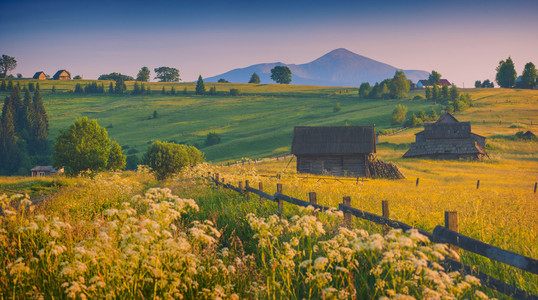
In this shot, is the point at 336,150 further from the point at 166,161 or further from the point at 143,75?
the point at 143,75

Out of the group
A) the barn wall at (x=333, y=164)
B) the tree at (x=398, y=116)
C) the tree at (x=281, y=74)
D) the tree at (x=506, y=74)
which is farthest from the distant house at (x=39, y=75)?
the tree at (x=506, y=74)

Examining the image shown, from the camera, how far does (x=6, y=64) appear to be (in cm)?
16338

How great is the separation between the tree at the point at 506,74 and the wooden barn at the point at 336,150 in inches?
4232

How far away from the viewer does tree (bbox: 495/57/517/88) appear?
397ft

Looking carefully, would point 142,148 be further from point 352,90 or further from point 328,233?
point 352,90

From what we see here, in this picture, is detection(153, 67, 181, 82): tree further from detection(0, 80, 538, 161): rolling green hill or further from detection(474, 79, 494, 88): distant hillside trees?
detection(474, 79, 494, 88): distant hillside trees

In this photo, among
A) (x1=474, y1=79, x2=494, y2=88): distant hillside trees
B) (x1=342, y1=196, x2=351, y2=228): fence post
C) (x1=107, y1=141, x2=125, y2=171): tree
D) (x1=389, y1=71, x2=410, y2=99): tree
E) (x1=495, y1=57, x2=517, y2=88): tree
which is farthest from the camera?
(x1=474, y1=79, x2=494, y2=88): distant hillside trees

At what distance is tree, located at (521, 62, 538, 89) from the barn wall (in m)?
107

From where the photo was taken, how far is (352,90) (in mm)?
132000

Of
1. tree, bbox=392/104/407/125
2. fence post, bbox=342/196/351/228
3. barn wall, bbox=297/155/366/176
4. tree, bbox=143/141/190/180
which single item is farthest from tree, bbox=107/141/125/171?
tree, bbox=392/104/407/125

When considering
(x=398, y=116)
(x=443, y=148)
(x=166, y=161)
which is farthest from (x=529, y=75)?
(x=166, y=161)

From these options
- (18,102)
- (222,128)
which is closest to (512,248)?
(222,128)

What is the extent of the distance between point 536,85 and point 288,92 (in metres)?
76.9

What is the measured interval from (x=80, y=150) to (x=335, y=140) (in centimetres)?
2661
